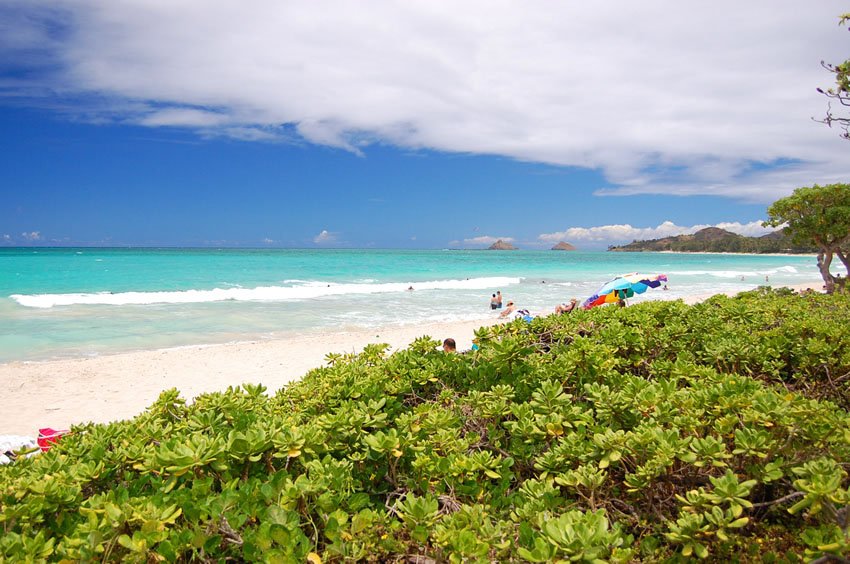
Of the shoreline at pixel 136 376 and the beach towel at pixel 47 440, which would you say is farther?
the shoreline at pixel 136 376

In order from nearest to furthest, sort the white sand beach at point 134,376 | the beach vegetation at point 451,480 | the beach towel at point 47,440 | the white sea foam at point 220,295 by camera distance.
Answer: the beach vegetation at point 451,480
the beach towel at point 47,440
the white sand beach at point 134,376
the white sea foam at point 220,295

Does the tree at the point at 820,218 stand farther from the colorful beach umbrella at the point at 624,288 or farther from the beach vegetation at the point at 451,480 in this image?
the beach vegetation at the point at 451,480

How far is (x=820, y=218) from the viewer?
1565cm

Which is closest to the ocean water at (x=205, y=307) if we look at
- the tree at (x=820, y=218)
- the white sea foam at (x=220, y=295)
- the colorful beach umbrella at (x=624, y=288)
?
the white sea foam at (x=220, y=295)

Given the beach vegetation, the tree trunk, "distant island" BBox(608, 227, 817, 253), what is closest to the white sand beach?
the beach vegetation

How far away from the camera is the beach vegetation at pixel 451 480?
65.6 inches

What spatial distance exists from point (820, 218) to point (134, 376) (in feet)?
67.5

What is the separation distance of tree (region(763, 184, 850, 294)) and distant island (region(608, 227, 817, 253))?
95.0m

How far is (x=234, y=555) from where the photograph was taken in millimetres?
1783

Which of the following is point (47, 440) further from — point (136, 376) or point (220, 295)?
point (220, 295)

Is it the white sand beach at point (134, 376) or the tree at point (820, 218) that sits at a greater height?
the tree at point (820, 218)

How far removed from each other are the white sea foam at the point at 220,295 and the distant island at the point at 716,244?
94711 mm

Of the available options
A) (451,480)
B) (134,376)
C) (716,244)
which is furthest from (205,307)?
(716,244)

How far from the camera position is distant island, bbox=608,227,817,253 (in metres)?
114
